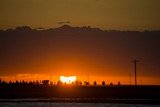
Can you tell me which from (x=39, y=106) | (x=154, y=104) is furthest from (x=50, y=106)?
(x=154, y=104)

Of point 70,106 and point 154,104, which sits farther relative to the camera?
point 154,104

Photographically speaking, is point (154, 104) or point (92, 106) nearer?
point (92, 106)

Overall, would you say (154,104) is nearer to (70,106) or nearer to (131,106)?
(131,106)

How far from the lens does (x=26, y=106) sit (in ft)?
598

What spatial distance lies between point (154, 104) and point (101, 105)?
15.6 meters

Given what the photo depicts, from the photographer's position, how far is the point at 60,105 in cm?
18825

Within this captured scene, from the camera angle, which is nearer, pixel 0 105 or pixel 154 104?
pixel 0 105

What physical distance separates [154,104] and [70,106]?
26.6 metres

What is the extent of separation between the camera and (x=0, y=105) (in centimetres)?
18475

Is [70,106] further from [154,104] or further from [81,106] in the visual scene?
[154,104]

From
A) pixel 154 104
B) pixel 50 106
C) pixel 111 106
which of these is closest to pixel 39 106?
pixel 50 106

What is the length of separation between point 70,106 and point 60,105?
271 inches

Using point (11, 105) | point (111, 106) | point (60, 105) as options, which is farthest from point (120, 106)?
point (11, 105)

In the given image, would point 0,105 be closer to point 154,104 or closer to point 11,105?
point 11,105
